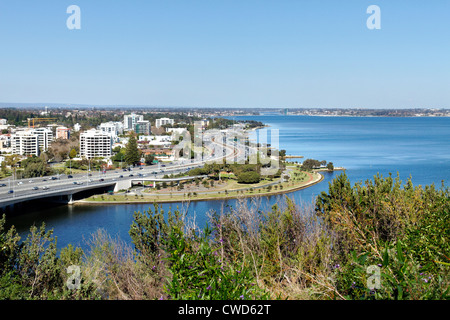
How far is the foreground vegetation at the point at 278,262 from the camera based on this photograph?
1.18m

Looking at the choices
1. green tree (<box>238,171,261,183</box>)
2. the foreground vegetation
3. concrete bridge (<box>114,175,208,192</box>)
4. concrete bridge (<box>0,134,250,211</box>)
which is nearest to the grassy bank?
green tree (<box>238,171,261,183</box>)

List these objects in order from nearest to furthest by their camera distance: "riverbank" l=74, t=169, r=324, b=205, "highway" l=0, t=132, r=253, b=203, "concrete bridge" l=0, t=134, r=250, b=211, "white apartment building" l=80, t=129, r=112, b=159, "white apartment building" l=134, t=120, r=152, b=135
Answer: "concrete bridge" l=0, t=134, r=250, b=211, "highway" l=0, t=132, r=253, b=203, "riverbank" l=74, t=169, r=324, b=205, "white apartment building" l=80, t=129, r=112, b=159, "white apartment building" l=134, t=120, r=152, b=135

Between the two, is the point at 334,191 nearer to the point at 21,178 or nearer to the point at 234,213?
the point at 234,213

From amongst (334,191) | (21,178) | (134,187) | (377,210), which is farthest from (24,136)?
(377,210)

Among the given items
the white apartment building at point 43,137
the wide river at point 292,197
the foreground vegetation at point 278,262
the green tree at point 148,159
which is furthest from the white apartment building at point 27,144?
the foreground vegetation at point 278,262

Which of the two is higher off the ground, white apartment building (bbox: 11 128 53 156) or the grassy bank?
white apartment building (bbox: 11 128 53 156)

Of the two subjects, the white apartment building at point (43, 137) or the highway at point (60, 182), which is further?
the white apartment building at point (43, 137)

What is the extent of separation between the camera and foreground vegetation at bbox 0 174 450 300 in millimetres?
1182

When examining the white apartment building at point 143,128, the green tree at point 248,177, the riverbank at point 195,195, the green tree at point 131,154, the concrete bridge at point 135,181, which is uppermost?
the white apartment building at point 143,128

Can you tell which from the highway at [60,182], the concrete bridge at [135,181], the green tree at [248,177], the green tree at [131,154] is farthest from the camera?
the green tree at [131,154]

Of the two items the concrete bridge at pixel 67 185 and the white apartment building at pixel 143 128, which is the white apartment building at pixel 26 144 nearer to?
the concrete bridge at pixel 67 185

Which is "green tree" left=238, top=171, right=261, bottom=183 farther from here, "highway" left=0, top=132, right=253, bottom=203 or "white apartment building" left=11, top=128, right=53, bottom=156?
"white apartment building" left=11, top=128, right=53, bottom=156

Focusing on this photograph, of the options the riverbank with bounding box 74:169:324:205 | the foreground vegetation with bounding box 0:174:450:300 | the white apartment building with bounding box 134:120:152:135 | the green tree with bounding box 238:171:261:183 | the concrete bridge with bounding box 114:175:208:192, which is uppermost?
the white apartment building with bounding box 134:120:152:135
